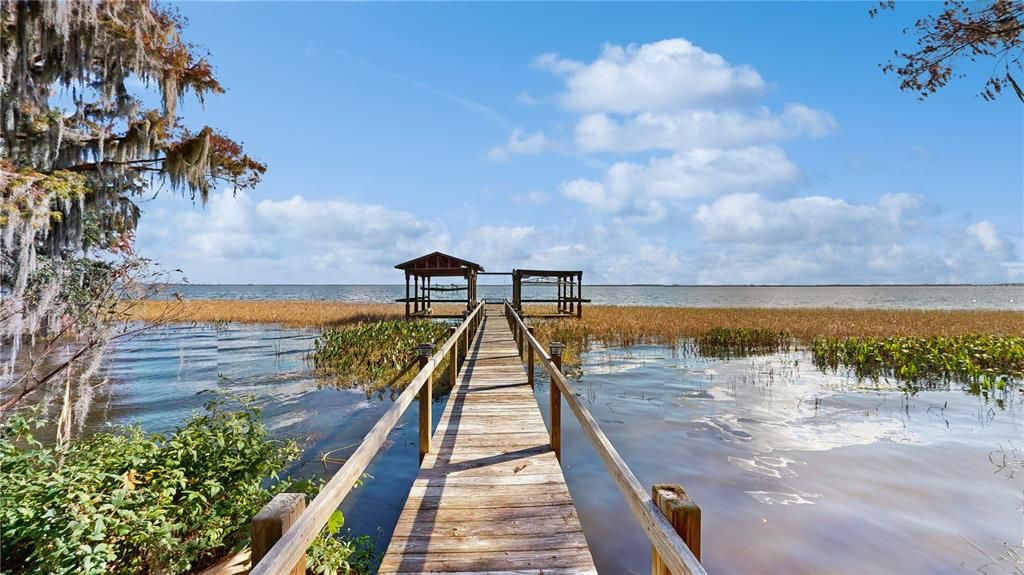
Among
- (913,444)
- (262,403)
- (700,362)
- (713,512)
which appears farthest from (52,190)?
(700,362)

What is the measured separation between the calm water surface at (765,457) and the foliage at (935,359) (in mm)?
1337

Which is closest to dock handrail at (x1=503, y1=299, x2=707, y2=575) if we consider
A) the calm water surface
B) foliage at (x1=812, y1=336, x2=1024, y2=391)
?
the calm water surface

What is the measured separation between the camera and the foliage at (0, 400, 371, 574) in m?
3.44

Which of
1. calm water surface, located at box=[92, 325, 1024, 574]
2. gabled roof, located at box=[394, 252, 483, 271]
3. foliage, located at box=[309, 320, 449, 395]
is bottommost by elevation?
calm water surface, located at box=[92, 325, 1024, 574]

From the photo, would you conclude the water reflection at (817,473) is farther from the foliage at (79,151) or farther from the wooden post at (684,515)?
the foliage at (79,151)

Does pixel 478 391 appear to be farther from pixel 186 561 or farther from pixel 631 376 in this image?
pixel 631 376

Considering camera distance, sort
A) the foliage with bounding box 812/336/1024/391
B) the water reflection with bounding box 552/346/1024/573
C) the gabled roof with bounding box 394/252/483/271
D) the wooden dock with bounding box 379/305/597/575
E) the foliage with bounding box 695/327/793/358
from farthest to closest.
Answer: the gabled roof with bounding box 394/252/483/271 < the foliage with bounding box 695/327/793/358 < the foliage with bounding box 812/336/1024/391 < the water reflection with bounding box 552/346/1024/573 < the wooden dock with bounding box 379/305/597/575

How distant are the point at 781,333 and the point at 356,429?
20119 mm

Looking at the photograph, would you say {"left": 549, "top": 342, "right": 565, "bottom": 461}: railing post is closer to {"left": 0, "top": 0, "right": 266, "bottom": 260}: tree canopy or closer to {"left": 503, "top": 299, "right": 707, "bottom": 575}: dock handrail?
{"left": 503, "top": 299, "right": 707, "bottom": 575}: dock handrail

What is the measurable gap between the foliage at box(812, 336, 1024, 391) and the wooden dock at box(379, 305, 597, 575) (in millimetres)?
13271

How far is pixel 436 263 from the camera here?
1115 inches

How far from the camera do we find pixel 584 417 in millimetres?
4027

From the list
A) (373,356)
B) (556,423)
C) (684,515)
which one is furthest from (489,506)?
(373,356)

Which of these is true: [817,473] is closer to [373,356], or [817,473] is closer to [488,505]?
[488,505]
